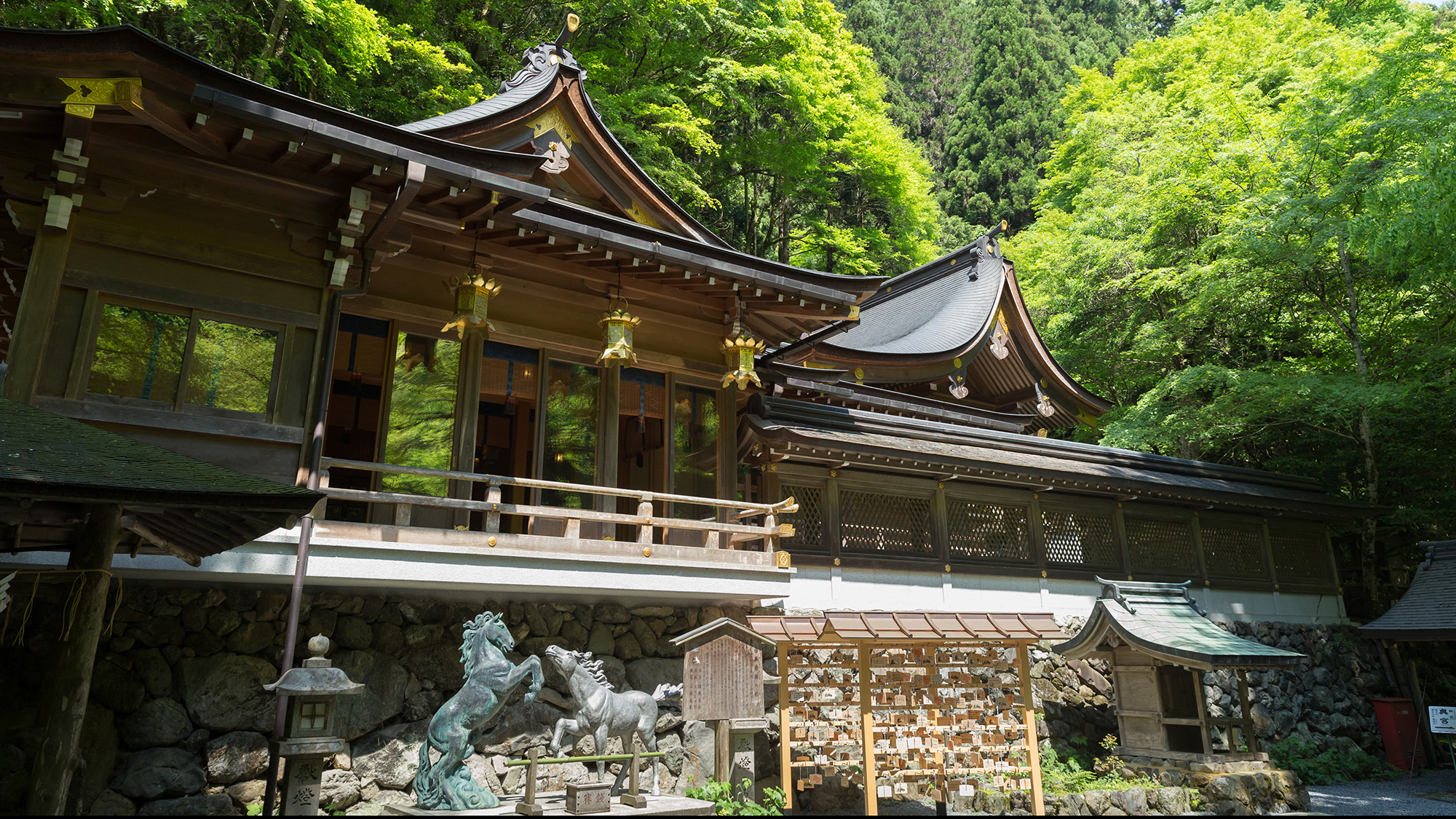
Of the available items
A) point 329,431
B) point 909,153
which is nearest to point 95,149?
point 329,431

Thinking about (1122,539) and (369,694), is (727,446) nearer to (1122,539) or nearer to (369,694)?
(369,694)

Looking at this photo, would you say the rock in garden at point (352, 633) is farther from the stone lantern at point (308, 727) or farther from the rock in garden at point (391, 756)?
the stone lantern at point (308, 727)

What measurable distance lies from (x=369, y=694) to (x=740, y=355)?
243 inches

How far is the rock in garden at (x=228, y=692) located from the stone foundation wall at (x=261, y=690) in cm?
1

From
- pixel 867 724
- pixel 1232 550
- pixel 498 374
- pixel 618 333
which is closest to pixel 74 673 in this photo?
pixel 498 374

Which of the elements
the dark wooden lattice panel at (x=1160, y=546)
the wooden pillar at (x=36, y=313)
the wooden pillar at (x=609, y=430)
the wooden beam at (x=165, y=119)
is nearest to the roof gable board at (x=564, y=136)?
the wooden pillar at (x=609, y=430)

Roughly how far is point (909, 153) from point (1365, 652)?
21236 millimetres

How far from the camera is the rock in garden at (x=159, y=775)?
711cm

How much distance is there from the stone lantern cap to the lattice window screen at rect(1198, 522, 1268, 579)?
1515 centimetres

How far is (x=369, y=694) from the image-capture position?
27.3ft

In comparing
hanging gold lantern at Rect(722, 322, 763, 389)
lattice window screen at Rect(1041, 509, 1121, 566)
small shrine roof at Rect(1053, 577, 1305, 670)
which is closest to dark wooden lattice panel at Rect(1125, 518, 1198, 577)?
lattice window screen at Rect(1041, 509, 1121, 566)

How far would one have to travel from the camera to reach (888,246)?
30.1 meters

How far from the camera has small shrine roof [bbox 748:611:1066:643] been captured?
30.3 feet

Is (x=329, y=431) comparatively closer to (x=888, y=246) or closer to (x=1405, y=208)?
(x=1405, y=208)
